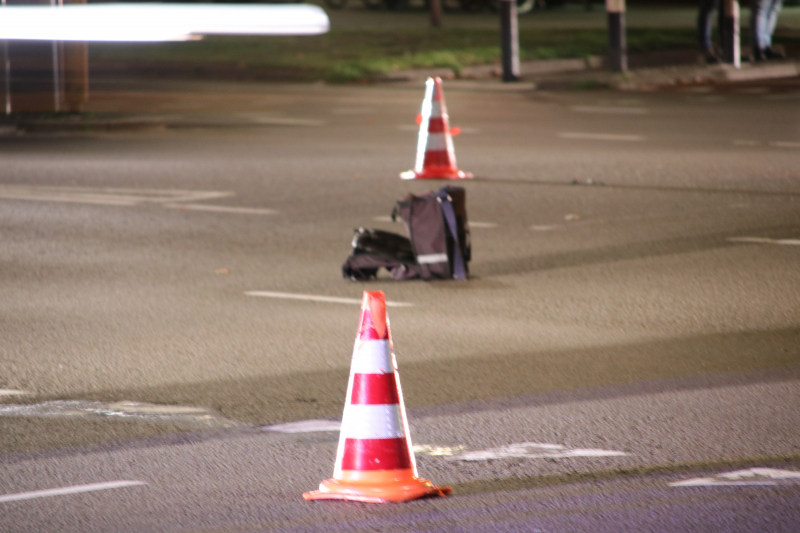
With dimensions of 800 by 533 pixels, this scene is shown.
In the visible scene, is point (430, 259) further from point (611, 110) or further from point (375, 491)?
point (611, 110)

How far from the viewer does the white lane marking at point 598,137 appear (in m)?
16.4

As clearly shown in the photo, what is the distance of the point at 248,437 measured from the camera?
536 cm

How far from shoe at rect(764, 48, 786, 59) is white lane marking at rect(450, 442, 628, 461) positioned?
21.5m

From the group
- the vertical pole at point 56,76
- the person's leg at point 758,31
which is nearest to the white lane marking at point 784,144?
the person's leg at point 758,31

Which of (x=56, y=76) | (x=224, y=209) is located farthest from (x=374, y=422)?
(x=56, y=76)

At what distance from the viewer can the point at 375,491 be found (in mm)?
4543

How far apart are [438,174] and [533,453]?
28.2ft

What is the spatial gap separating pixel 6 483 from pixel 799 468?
2.70m

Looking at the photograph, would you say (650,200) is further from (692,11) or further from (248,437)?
(692,11)

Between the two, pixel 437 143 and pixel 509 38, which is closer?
pixel 437 143

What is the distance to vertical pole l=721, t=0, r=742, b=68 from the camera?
78.9 feet

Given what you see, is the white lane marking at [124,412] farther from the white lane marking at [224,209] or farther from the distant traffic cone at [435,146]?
the distant traffic cone at [435,146]

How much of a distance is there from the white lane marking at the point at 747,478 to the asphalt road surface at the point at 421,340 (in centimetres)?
1

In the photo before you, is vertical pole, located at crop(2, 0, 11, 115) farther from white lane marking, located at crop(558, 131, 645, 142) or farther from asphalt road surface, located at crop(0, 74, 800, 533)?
white lane marking, located at crop(558, 131, 645, 142)
